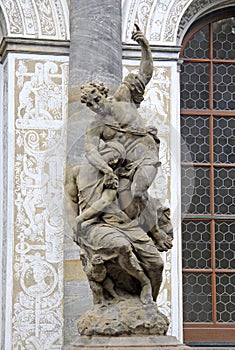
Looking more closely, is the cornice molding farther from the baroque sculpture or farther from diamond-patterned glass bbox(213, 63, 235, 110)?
the baroque sculpture

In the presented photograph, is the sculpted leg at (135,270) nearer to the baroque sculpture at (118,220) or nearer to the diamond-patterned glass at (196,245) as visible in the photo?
the baroque sculpture at (118,220)

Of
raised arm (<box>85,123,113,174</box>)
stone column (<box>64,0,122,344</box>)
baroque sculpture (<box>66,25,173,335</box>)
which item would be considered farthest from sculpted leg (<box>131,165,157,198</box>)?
stone column (<box>64,0,122,344</box>)

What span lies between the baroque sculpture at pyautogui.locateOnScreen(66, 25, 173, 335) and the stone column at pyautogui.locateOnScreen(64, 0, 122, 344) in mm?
2200

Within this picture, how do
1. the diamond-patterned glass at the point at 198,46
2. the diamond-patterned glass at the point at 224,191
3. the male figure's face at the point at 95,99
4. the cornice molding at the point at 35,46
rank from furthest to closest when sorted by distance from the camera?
the diamond-patterned glass at the point at 198,46, the diamond-patterned glass at the point at 224,191, the cornice molding at the point at 35,46, the male figure's face at the point at 95,99

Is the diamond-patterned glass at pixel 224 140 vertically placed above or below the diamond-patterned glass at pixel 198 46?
below

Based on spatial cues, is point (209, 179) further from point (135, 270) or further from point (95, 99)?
point (135, 270)

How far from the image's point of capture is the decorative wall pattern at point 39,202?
39.8 ft

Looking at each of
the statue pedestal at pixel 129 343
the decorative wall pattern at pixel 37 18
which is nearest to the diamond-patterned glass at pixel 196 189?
the decorative wall pattern at pixel 37 18

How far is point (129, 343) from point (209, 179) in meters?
5.28

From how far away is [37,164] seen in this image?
12531mm

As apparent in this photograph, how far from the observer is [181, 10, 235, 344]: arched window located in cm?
1308

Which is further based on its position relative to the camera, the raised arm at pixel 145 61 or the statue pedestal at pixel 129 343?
the raised arm at pixel 145 61

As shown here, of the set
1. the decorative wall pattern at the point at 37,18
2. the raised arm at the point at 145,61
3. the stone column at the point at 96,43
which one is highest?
the decorative wall pattern at the point at 37,18

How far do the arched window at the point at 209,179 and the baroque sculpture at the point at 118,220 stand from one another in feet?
13.4
